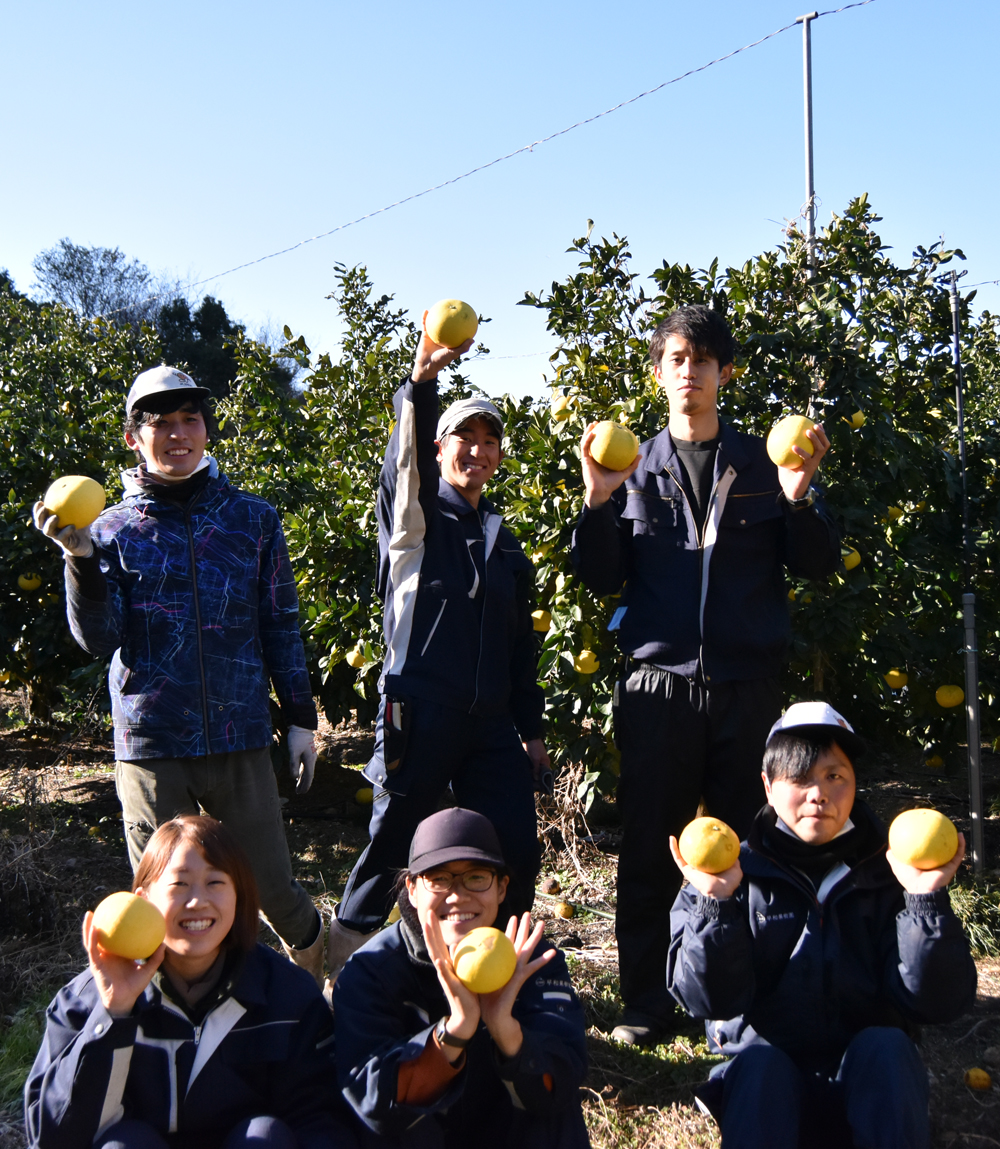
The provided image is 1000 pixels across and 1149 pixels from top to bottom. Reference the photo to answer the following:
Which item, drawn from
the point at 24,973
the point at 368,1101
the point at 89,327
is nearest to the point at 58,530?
the point at 368,1101

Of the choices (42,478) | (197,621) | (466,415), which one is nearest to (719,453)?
(466,415)

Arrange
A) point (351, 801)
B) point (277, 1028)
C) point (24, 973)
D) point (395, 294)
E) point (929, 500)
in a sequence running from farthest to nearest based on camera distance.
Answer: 1. point (395, 294)
2. point (351, 801)
3. point (929, 500)
4. point (24, 973)
5. point (277, 1028)

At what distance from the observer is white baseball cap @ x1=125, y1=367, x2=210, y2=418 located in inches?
106

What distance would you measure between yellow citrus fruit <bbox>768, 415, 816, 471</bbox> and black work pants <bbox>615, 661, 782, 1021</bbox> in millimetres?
613

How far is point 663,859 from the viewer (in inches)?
116

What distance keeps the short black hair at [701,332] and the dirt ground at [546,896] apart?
6.27ft

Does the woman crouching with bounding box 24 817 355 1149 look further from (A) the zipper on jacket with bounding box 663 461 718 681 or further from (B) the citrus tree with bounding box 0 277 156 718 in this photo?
(B) the citrus tree with bounding box 0 277 156 718

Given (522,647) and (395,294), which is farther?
(395,294)

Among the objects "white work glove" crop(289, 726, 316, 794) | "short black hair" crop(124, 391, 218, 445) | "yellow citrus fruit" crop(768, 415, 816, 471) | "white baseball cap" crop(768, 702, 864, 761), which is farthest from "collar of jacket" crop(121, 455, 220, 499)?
"white baseball cap" crop(768, 702, 864, 761)

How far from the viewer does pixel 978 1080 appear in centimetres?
266

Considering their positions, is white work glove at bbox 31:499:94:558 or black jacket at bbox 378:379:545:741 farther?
black jacket at bbox 378:379:545:741

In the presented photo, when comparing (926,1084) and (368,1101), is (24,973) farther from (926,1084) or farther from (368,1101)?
(926,1084)

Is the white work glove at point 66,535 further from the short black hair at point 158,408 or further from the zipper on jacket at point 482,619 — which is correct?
the zipper on jacket at point 482,619

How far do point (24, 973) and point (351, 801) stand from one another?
2352 millimetres
